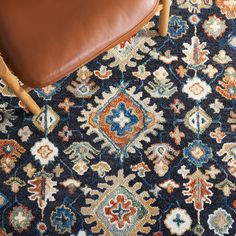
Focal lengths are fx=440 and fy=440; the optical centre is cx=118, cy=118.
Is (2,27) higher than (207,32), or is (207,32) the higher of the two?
(2,27)

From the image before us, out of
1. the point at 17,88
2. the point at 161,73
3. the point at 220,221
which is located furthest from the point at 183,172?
the point at 17,88

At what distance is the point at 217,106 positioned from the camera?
136cm

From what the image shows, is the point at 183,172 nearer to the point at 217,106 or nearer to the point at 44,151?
the point at 217,106

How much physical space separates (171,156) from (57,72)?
481 mm

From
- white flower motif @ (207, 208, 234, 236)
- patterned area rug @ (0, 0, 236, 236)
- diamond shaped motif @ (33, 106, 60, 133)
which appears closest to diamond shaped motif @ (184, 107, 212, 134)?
patterned area rug @ (0, 0, 236, 236)

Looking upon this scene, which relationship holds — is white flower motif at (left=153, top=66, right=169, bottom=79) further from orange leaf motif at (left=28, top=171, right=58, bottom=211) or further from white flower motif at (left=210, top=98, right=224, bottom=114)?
orange leaf motif at (left=28, top=171, right=58, bottom=211)

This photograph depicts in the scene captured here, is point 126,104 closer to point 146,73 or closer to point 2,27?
point 146,73

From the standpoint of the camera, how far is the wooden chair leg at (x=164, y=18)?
1.22m

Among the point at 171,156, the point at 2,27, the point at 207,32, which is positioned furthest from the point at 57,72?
the point at 207,32

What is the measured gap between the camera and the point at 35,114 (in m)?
1.36

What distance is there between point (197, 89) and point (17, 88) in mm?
552

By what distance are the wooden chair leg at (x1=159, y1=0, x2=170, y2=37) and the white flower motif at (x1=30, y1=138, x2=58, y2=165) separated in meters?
0.49

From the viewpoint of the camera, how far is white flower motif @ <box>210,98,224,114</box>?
1.35 meters

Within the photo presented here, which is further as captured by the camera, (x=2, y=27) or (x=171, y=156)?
(x=171, y=156)
